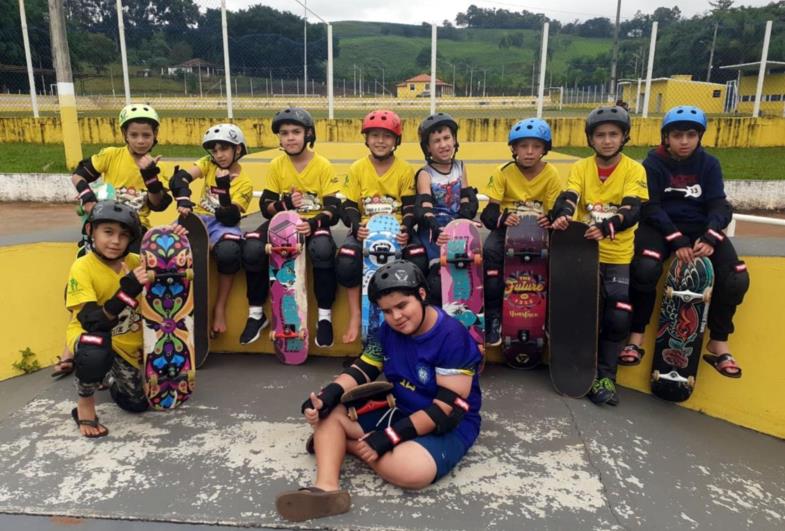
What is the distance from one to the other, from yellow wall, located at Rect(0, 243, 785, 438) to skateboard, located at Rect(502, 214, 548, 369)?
0.33 meters

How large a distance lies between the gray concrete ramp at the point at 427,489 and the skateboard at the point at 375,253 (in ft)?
1.81

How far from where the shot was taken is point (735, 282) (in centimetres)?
350

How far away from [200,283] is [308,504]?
2.08 meters

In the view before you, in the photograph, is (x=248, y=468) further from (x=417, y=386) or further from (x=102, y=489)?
(x=417, y=386)

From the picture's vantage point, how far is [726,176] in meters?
11.1

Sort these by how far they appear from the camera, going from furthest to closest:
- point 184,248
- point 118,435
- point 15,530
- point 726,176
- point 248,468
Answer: point 726,176 → point 184,248 → point 118,435 → point 248,468 → point 15,530

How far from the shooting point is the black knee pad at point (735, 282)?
11.5 feet

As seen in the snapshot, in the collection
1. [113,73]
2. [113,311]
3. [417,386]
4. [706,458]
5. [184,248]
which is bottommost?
[706,458]

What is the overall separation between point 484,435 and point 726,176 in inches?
405

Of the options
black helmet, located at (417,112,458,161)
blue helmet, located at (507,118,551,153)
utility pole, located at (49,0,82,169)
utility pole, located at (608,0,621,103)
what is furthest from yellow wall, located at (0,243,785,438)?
utility pole, located at (608,0,621,103)

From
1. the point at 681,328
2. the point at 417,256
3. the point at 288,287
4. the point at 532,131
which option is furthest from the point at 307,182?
the point at 681,328

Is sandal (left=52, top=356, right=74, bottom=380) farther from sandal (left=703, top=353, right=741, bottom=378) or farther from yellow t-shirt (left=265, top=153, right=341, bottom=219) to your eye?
sandal (left=703, top=353, right=741, bottom=378)

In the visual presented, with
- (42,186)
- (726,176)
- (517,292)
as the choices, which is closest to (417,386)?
(517,292)

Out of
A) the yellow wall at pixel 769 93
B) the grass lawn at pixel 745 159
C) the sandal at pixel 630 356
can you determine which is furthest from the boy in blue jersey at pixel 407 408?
the yellow wall at pixel 769 93
